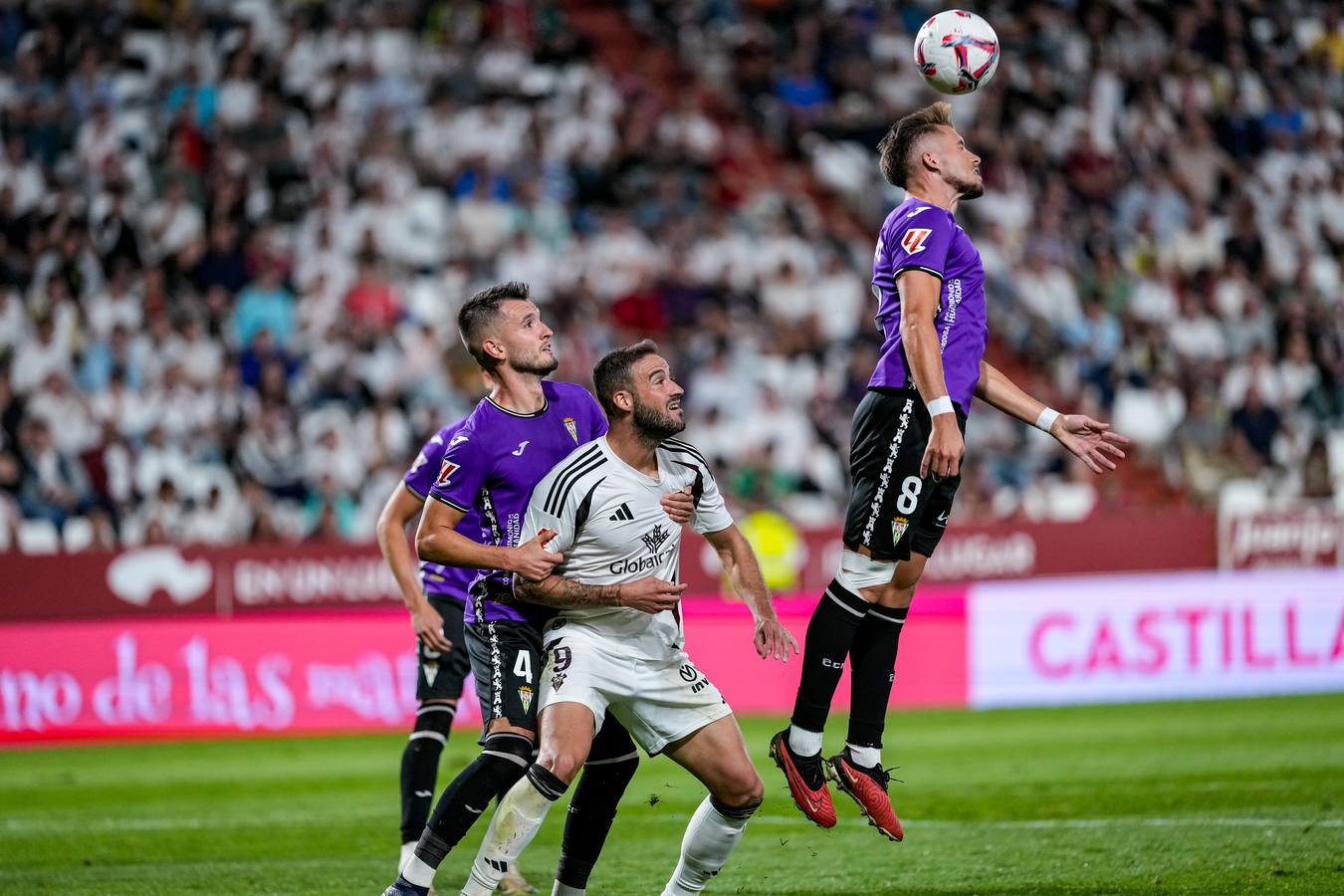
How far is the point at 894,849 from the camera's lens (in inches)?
373

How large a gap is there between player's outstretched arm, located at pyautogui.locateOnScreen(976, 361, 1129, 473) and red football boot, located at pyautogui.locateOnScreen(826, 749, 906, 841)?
5.11 feet

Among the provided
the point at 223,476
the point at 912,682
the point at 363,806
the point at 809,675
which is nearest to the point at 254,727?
the point at 223,476

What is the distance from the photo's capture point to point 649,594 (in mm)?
6793

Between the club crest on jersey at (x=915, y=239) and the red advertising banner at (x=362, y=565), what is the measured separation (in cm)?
1073

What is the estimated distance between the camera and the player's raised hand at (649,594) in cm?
680

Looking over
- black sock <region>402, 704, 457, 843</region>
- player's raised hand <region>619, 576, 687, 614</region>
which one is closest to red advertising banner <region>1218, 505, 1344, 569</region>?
black sock <region>402, 704, 457, 843</region>

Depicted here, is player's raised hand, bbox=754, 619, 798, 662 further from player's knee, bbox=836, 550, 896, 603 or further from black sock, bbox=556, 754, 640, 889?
black sock, bbox=556, 754, 640, 889

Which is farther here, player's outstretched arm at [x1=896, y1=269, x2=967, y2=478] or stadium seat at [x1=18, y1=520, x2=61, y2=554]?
stadium seat at [x1=18, y1=520, x2=61, y2=554]

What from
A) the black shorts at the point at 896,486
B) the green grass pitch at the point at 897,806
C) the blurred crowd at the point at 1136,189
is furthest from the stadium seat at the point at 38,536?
the black shorts at the point at 896,486

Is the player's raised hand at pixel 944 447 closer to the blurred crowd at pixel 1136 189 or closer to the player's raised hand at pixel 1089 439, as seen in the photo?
the player's raised hand at pixel 1089 439

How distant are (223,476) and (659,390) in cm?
1162

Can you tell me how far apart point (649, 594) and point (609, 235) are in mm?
14126

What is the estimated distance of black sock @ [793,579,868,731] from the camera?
7.62 metres

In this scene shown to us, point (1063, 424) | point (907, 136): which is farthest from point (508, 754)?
point (907, 136)
